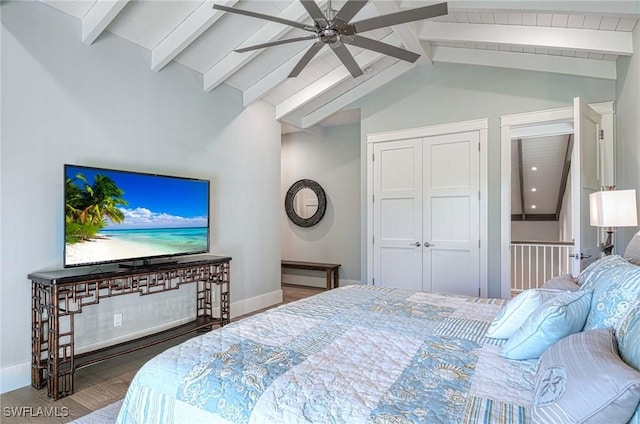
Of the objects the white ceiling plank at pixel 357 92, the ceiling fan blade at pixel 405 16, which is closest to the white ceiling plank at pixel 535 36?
the white ceiling plank at pixel 357 92

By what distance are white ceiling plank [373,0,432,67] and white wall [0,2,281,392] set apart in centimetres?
205

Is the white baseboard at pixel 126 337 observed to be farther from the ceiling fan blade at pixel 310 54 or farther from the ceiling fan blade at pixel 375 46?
the ceiling fan blade at pixel 375 46

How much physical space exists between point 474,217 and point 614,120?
1635mm

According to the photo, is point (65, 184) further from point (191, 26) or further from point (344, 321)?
point (344, 321)

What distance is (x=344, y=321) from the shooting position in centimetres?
189

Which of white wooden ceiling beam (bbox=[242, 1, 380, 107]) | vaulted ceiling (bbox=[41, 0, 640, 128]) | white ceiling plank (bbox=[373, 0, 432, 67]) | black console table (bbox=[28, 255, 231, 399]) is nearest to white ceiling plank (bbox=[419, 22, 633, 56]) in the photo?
vaulted ceiling (bbox=[41, 0, 640, 128])

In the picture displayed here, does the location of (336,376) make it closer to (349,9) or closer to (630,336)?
(630,336)

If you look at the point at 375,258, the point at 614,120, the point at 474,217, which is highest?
the point at 614,120

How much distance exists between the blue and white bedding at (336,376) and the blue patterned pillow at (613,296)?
309 millimetres

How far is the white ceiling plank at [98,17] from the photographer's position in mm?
2688

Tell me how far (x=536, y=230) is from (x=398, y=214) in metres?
5.34

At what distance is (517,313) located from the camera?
159cm

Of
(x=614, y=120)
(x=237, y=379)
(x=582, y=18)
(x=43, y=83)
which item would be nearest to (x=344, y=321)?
(x=237, y=379)

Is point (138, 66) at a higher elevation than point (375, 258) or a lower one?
higher
